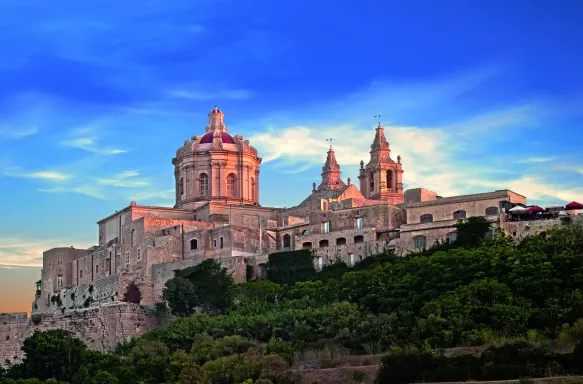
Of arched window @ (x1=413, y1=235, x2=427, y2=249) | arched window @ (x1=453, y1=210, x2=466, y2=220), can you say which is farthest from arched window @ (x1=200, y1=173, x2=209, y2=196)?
arched window @ (x1=453, y1=210, x2=466, y2=220)

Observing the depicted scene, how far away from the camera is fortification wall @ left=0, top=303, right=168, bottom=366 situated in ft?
213

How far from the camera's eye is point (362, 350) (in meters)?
55.7

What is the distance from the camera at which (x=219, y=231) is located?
7175cm

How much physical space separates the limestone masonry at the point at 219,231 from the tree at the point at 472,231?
60 centimetres

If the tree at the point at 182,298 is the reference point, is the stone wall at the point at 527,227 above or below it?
above

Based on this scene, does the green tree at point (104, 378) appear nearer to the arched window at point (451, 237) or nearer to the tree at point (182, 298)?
the tree at point (182, 298)

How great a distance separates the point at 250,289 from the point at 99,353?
10.3 meters

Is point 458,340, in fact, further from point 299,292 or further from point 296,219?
point 296,219

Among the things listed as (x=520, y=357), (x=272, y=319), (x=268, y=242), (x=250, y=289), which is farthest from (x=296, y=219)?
(x=520, y=357)

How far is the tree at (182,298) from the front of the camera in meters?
67.5

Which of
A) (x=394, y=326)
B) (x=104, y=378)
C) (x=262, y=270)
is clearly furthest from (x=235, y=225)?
(x=104, y=378)

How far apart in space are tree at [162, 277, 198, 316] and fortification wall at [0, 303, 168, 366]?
4.43ft

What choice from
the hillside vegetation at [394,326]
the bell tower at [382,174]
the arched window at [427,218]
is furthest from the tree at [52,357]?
the bell tower at [382,174]

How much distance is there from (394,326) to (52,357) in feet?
48.8
